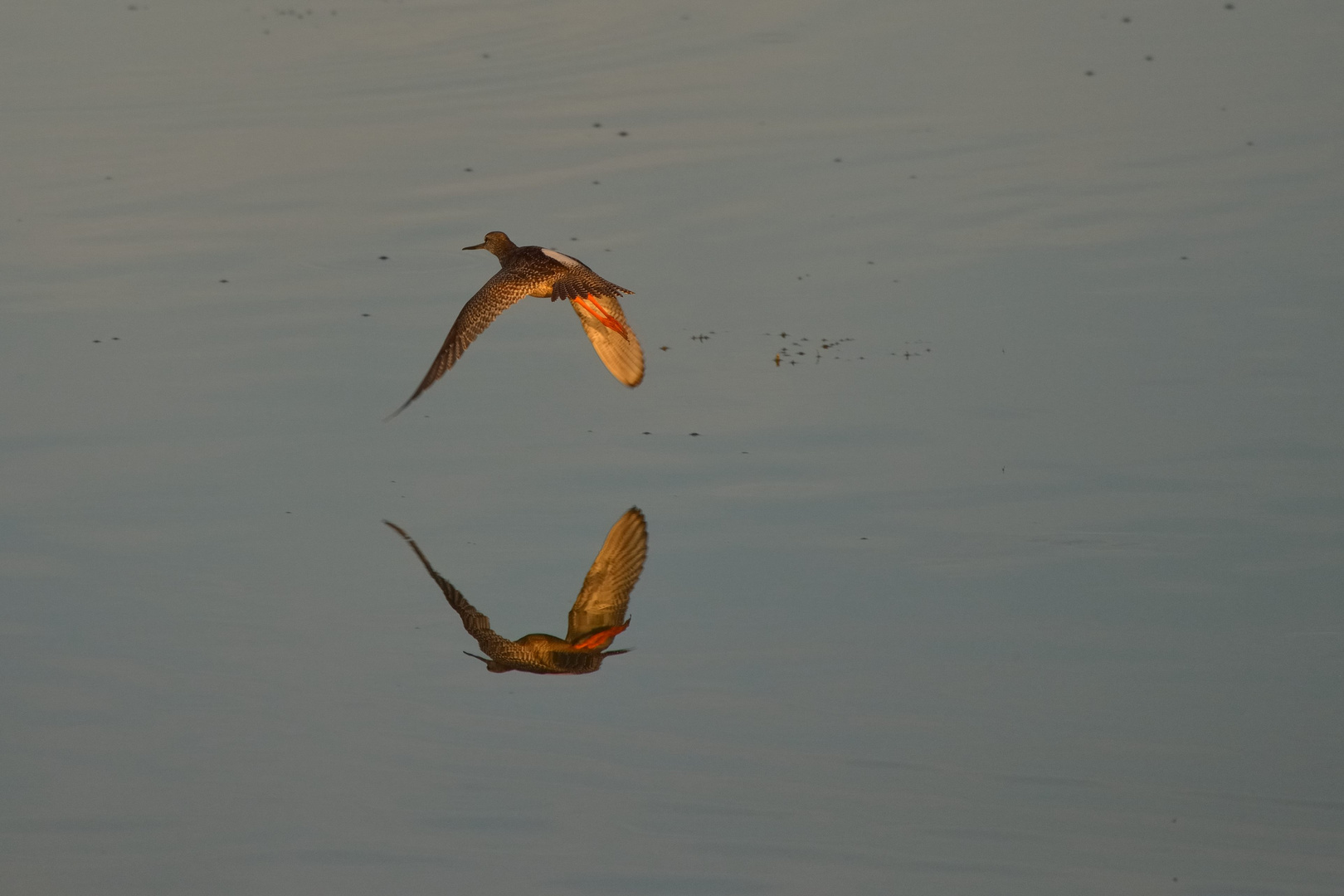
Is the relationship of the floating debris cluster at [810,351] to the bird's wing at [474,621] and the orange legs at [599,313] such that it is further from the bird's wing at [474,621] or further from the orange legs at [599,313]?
the bird's wing at [474,621]

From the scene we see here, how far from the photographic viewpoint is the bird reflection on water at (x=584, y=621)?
5953mm

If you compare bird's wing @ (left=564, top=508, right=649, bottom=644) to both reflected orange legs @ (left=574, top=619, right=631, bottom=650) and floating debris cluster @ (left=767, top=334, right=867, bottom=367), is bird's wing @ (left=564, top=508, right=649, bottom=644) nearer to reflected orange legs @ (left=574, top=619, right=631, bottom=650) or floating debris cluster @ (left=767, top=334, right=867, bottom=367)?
reflected orange legs @ (left=574, top=619, right=631, bottom=650)

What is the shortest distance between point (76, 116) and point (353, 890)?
A: 8.65m

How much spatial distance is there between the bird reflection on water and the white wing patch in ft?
4.86

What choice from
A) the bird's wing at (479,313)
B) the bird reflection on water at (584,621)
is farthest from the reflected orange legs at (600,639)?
the bird's wing at (479,313)

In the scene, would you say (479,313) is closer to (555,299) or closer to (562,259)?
(555,299)

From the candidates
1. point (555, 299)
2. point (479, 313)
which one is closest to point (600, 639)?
point (479, 313)

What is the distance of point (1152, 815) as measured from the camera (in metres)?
4.95

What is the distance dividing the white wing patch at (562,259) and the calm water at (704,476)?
71 centimetres

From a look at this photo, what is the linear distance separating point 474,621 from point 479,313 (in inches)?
65.1

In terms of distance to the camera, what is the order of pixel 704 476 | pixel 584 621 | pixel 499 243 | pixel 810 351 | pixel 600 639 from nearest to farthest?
pixel 600 639 → pixel 584 621 → pixel 704 476 → pixel 810 351 → pixel 499 243

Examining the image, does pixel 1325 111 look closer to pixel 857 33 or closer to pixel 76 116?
pixel 857 33

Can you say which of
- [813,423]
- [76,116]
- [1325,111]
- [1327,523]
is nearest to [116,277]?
[76,116]

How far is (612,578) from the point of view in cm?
638
